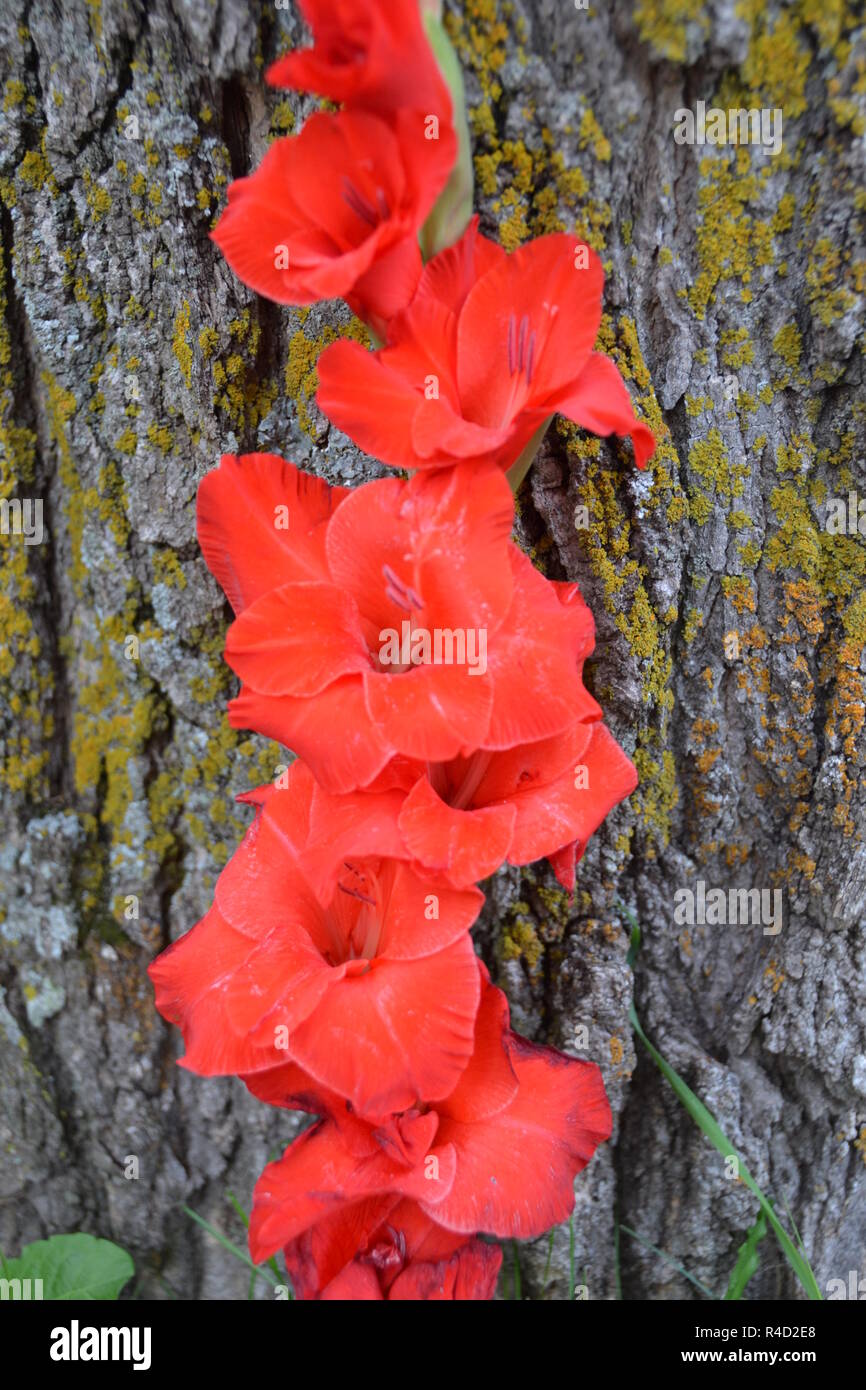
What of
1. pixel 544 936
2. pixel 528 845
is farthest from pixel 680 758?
pixel 528 845

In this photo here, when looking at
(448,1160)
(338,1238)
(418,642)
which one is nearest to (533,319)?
(418,642)

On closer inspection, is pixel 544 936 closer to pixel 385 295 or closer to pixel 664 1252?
pixel 664 1252

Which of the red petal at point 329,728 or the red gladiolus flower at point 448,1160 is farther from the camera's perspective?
the red gladiolus flower at point 448,1160

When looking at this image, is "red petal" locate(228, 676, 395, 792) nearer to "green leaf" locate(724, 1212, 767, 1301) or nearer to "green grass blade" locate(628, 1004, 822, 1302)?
"green grass blade" locate(628, 1004, 822, 1302)

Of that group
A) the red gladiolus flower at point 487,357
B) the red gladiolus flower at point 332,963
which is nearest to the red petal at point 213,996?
the red gladiolus flower at point 332,963

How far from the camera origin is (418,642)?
890 mm

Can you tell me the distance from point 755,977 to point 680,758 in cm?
34

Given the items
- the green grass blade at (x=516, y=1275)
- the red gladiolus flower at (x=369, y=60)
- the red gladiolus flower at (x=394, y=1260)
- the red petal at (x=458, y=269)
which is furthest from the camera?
the green grass blade at (x=516, y=1275)

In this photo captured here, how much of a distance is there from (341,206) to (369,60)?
11 centimetres

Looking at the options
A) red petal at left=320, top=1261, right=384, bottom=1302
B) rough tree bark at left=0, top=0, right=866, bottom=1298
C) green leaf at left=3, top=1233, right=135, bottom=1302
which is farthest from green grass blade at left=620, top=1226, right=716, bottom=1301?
green leaf at left=3, top=1233, right=135, bottom=1302

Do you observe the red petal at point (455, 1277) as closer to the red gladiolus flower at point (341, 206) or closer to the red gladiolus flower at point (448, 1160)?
the red gladiolus flower at point (448, 1160)

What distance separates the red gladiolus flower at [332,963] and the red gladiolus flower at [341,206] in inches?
17.9

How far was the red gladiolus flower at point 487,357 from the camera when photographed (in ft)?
2.79
